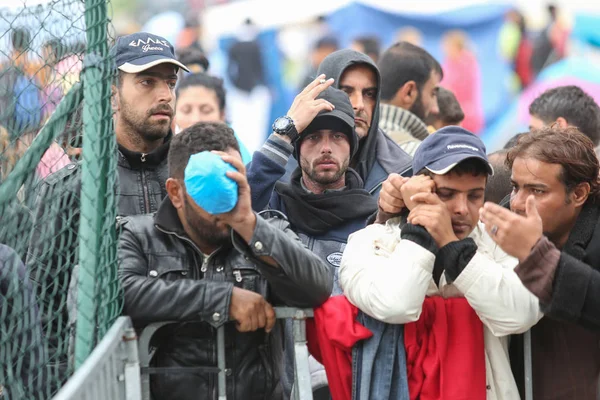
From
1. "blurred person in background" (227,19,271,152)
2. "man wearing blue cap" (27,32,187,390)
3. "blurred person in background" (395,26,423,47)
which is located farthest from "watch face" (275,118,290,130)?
"blurred person in background" (395,26,423,47)

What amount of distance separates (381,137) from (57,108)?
2.11 metres

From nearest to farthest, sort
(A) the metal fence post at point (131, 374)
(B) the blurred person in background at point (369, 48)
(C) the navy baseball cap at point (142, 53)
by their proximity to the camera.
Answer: (A) the metal fence post at point (131, 374) → (C) the navy baseball cap at point (142, 53) → (B) the blurred person in background at point (369, 48)

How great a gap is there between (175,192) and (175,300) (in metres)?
0.45

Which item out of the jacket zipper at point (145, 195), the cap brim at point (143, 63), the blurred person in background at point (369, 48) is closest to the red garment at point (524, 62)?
the blurred person in background at point (369, 48)

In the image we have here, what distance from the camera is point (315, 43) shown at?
575 inches

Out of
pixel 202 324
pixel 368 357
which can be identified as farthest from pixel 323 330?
pixel 202 324

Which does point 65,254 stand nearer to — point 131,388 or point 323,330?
point 131,388

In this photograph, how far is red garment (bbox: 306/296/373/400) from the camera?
3920 millimetres

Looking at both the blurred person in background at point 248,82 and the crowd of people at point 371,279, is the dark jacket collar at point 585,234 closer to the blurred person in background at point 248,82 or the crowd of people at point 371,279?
the crowd of people at point 371,279

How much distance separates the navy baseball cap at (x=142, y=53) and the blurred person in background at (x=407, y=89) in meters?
1.85

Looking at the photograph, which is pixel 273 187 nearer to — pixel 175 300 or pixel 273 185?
pixel 273 185

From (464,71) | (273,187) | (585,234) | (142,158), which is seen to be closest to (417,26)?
(464,71)

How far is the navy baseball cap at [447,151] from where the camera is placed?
3994 millimetres

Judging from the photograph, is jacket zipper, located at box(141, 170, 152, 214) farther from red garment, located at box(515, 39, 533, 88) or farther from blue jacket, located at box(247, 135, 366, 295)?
red garment, located at box(515, 39, 533, 88)
